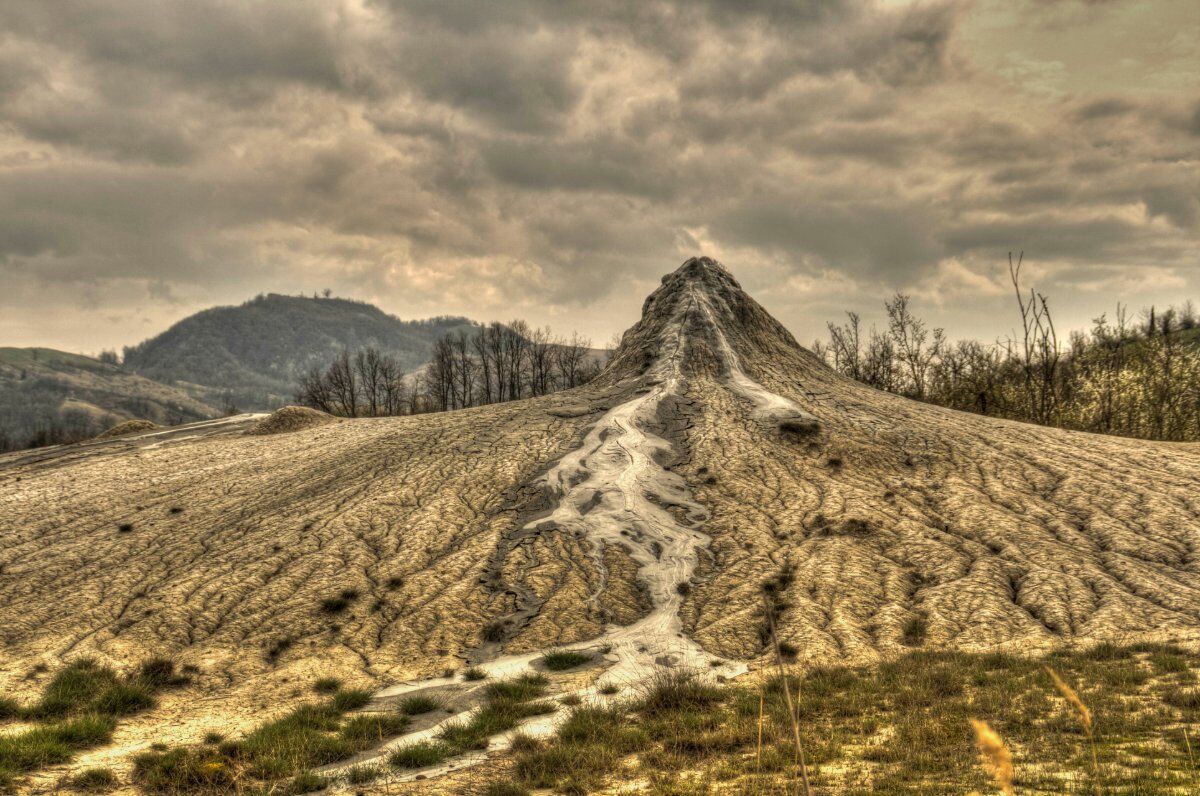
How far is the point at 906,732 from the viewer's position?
1152 cm

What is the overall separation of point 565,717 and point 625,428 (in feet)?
61.9

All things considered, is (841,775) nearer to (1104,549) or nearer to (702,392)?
(1104,549)

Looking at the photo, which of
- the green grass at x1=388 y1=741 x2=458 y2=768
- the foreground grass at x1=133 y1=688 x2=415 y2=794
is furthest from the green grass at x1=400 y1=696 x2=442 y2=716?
the green grass at x1=388 y1=741 x2=458 y2=768

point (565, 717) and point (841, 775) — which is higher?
point (841, 775)

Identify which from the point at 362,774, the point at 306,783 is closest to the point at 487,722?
the point at 362,774

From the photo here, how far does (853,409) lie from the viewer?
33.7 metres

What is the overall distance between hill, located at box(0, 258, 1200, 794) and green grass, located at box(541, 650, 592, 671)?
2.6 inches

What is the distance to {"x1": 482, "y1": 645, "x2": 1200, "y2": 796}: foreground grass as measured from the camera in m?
9.51

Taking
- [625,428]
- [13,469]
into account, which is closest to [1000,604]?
[625,428]

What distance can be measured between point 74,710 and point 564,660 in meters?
11.5

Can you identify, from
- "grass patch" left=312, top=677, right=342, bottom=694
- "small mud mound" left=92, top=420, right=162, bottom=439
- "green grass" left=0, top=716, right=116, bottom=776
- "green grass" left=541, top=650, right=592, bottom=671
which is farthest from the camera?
"small mud mound" left=92, top=420, right=162, bottom=439

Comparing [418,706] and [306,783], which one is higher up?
[306,783]

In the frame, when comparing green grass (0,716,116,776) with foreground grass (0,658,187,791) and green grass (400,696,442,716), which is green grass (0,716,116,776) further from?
green grass (400,696,442,716)

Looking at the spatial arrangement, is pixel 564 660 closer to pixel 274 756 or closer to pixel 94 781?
pixel 274 756
